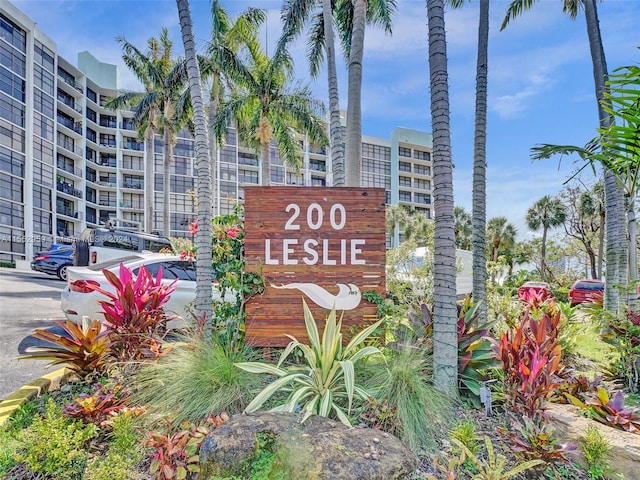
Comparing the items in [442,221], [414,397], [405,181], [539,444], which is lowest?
[539,444]

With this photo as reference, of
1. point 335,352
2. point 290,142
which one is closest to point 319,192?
point 335,352

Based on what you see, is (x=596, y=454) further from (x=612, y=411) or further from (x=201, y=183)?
(x=201, y=183)

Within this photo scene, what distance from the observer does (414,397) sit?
9.53 ft

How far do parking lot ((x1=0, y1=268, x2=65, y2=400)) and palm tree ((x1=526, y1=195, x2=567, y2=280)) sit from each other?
29237mm

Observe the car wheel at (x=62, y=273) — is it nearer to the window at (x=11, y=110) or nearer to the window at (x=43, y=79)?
the window at (x=11, y=110)

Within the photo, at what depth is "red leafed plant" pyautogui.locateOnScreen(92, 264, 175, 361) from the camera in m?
3.77

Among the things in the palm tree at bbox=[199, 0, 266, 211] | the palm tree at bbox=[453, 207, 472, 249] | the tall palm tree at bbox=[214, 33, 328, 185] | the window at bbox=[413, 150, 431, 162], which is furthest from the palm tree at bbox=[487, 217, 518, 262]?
the palm tree at bbox=[199, 0, 266, 211]

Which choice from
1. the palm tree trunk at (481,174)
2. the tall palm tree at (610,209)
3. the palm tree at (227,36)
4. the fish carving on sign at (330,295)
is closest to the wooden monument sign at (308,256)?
the fish carving on sign at (330,295)

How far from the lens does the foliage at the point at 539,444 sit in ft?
8.06

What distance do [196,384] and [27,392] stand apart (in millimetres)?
1870

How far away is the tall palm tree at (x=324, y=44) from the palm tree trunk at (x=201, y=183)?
391 centimetres

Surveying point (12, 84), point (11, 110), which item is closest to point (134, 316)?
point (11, 110)

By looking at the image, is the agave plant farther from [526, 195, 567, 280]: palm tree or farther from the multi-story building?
[526, 195, 567, 280]: palm tree

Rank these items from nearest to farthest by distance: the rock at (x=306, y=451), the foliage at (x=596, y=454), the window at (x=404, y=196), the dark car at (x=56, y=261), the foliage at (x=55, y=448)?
1. the rock at (x=306, y=451)
2. the foliage at (x=55, y=448)
3. the foliage at (x=596, y=454)
4. the dark car at (x=56, y=261)
5. the window at (x=404, y=196)
